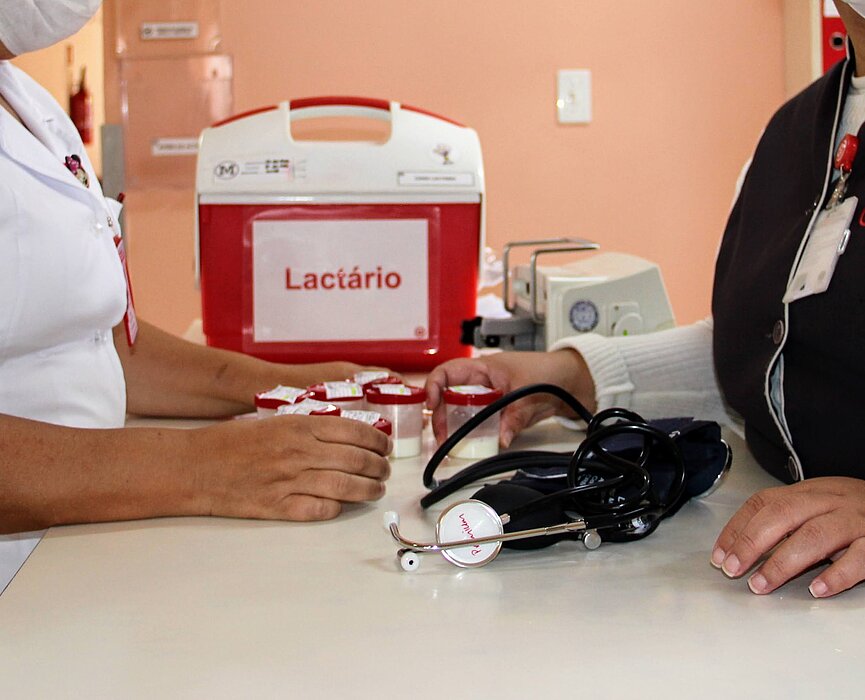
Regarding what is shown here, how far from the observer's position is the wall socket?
2799 mm

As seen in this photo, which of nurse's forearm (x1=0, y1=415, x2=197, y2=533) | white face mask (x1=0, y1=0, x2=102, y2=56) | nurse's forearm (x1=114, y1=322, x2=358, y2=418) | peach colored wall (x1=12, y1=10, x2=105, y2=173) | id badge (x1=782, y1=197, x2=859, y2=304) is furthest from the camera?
peach colored wall (x1=12, y1=10, x2=105, y2=173)

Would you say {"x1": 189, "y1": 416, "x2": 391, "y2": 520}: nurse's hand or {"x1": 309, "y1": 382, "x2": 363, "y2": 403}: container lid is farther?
{"x1": 309, "y1": 382, "x2": 363, "y2": 403}: container lid

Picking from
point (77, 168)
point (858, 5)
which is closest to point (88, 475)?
point (77, 168)

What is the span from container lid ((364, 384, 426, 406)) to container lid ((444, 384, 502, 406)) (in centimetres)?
3

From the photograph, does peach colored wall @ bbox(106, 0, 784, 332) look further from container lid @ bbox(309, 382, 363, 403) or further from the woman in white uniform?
container lid @ bbox(309, 382, 363, 403)

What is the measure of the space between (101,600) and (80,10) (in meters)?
0.70

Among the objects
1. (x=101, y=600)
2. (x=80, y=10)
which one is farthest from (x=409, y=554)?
(x=80, y=10)

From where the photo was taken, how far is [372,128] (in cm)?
284

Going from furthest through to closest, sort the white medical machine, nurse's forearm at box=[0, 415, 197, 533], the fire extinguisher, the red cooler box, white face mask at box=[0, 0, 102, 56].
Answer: the fire extinguisher, the red cooler box, the white medical machine, white face mask at box=[0, 0, 102, 56], nurse's forearm at box=[0, 415, 197, 533]

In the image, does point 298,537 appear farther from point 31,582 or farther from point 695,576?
point 695,576

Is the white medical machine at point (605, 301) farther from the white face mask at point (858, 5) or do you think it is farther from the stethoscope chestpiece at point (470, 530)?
the stethoscope chestpiece at point (470, 530)

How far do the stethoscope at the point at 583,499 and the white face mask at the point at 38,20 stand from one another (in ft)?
2.12

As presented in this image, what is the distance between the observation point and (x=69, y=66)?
540 cm

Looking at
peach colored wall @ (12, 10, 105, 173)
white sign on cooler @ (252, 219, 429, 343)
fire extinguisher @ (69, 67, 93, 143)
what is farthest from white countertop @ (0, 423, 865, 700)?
peach colored wall @ (12, 10, 105, 173)
